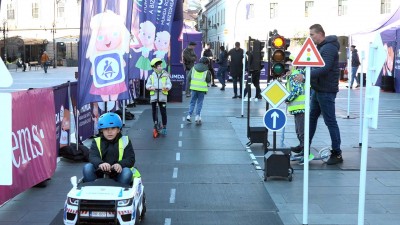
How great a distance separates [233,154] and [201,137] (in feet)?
7.49

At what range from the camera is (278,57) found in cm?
Result: 955

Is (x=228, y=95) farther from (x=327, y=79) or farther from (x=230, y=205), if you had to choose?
(x=230, y=205)

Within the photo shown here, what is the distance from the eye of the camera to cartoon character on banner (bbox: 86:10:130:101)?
10.6 m

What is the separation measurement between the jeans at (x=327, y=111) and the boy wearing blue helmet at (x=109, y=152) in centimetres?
415

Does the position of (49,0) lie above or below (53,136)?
above

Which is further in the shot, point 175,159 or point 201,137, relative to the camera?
point 201,137

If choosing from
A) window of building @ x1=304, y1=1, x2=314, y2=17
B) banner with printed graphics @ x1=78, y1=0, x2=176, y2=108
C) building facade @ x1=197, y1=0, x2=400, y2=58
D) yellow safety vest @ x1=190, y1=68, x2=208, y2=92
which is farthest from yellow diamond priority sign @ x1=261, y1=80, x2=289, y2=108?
window of building @ x1=304, y1=1, x2=314, y2=17

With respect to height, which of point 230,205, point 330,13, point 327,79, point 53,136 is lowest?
point 230,205

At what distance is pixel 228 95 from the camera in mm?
25766

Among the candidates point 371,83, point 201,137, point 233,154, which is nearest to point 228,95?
point 201,137

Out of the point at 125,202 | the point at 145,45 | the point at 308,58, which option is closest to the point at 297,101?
the point at 308,58

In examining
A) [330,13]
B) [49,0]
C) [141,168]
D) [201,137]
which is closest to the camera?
[141,168]

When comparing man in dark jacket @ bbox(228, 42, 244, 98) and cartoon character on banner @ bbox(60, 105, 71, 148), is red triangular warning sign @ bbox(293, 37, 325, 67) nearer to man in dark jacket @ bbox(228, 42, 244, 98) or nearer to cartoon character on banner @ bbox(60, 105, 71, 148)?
cartoon character on banner @ bbox(60, 105, 71, 148)

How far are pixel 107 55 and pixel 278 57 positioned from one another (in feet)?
10.1
